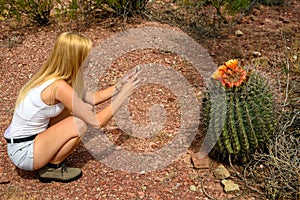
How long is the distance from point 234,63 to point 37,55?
7.79 ft

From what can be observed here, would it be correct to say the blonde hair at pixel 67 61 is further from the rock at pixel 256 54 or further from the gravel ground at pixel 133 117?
the rock at pixel 256 54

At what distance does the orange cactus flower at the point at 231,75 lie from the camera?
9.00ft

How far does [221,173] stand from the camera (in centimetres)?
295

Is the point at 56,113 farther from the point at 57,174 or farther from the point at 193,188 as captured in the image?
the point at 193,188

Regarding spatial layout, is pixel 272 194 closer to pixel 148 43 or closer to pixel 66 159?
pixel 66 159

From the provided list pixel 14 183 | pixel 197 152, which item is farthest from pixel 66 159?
pixel 197 152

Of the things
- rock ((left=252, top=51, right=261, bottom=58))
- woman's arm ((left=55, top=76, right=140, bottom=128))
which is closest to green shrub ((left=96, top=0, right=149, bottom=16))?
rock ((left=252, top=51, right=261, bottom=58))

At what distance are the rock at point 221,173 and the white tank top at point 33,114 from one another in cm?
105

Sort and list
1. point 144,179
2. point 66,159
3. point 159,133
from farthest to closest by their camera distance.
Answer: point 159,133
point 66,159
point 144,179

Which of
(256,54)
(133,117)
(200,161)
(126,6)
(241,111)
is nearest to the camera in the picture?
(241,111)

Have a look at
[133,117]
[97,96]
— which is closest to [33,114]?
[97,96]

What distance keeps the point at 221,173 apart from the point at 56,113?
109cm

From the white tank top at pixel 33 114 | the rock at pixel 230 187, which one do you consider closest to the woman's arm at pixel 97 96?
the white tank top at pixel 33 114

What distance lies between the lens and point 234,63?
275 centimetres
